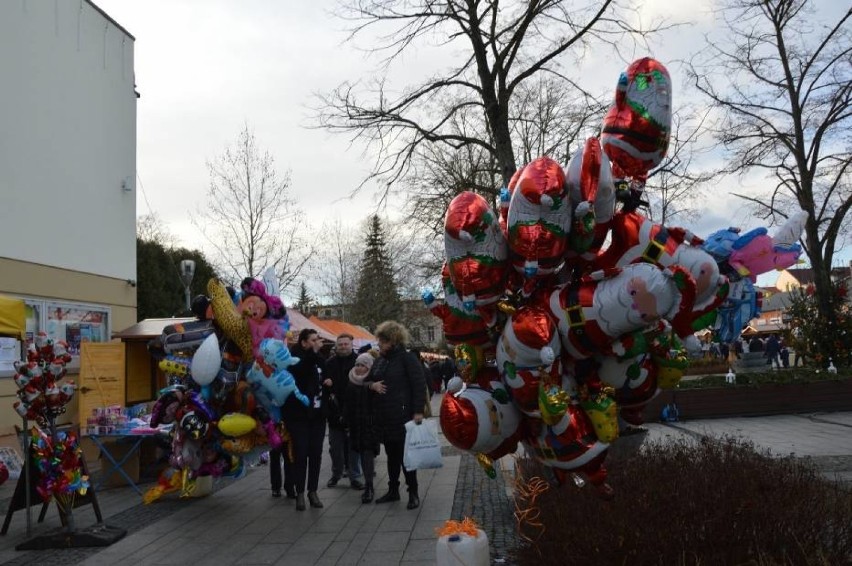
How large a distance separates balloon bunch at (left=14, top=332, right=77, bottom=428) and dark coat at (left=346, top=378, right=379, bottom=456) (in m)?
2.97

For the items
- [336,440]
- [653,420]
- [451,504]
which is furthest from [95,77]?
[653,420]

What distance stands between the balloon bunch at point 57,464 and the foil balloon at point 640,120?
239 inches

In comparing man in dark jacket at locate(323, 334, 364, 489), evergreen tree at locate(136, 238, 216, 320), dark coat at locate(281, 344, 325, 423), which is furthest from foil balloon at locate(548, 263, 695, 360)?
evergreen tree at locate(136, 238, 216, 320)

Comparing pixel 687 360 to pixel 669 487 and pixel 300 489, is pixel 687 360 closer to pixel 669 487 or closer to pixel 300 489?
pixel 669 487

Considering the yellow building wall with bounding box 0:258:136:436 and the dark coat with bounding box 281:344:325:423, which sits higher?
the yellow building wall with bounding box 0:258:136:436

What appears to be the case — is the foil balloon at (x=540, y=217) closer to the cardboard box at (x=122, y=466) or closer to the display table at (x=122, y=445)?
the display table at (x=122, y=445)

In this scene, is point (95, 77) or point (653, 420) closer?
point (653, 420)

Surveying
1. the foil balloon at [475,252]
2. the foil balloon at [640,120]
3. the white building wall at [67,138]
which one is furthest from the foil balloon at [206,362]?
the white building wall at [67,138]

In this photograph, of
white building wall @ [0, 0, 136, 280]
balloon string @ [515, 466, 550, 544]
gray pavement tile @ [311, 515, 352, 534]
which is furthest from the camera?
white building wall @ [0, 0, 136, 280]

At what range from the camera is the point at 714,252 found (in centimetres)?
402

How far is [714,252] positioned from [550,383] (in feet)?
4.45

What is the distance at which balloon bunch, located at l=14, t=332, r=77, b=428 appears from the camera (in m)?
6.66

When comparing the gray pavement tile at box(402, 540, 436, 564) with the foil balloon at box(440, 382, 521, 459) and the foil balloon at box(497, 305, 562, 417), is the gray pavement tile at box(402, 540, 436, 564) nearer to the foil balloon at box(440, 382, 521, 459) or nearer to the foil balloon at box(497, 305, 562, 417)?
the foil balloon at box(440, 382, 521, 459)

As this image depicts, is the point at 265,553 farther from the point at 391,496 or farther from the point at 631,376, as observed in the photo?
the point at 631,376
